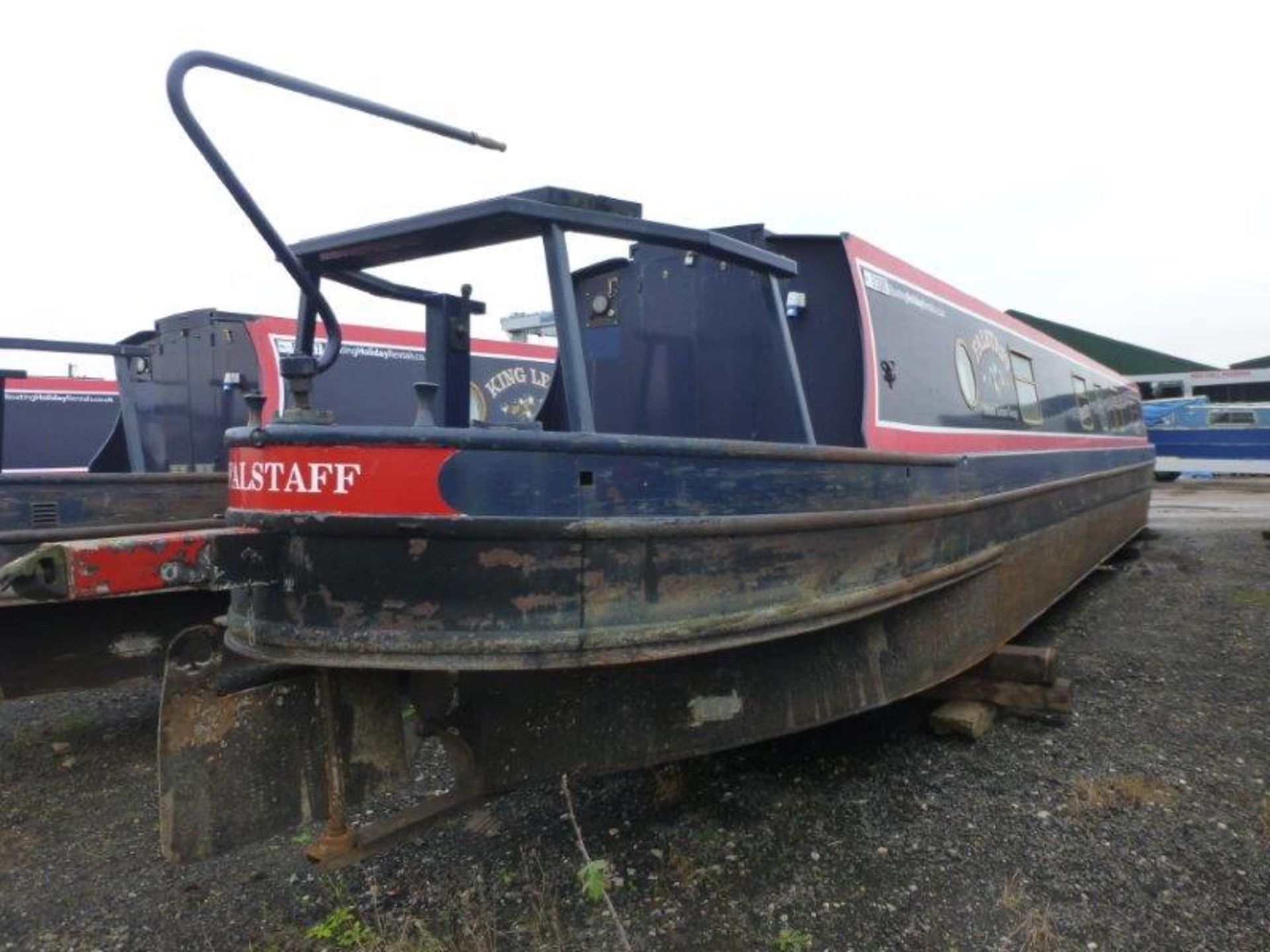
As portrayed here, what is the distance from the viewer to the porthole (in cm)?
507

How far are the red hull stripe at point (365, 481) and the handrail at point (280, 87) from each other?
0.34m

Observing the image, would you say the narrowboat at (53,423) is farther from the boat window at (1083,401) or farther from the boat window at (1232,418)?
the boat window at (1232,418)

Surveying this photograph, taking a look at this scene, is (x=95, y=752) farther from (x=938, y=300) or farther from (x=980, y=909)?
(x=938, y=300)

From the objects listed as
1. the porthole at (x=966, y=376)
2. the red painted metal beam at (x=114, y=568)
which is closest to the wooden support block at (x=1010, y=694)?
the porthole at (x=966, y=376)

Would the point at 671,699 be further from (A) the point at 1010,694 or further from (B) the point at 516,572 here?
(A) the point at 1010,694

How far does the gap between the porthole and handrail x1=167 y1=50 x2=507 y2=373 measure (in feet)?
10.3

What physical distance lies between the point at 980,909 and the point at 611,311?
9.37ft

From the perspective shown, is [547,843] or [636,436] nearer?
[636,436]

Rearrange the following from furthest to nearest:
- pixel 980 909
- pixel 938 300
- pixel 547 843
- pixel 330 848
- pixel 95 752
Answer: pixel 938 300 < pixel 95 752 < pixel 547 843 < pixel 980 909 < pixel 330 848

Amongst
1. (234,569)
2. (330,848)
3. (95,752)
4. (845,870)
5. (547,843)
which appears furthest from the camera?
(95,752)

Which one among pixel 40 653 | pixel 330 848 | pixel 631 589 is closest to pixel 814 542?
pixel 631 589

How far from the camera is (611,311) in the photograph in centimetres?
426

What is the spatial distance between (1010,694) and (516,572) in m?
3.07

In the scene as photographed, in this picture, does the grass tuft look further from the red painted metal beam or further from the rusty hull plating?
the red painted metal beam
